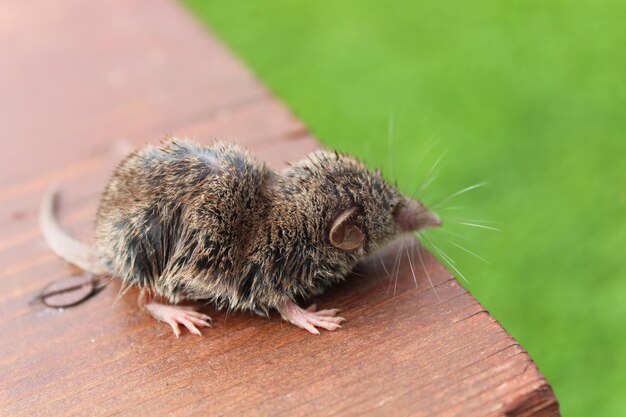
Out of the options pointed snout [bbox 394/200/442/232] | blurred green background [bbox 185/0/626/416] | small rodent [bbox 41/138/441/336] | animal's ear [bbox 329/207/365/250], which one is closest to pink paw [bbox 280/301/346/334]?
small rodent [bbox 41/138/441/336]

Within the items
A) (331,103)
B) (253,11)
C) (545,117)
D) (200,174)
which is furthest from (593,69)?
(200,174)

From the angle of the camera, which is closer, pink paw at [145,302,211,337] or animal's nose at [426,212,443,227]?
pink paw at [145,302,211,337]

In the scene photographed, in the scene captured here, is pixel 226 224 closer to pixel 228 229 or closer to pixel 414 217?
pixel 228 229

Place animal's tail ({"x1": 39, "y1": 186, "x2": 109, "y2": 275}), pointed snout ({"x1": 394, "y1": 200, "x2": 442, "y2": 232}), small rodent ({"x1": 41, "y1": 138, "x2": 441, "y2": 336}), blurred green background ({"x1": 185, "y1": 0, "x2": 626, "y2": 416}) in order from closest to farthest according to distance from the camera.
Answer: small rodent ({"x1": 41, "y1": 138, "x2": 441, "y2": 336}), animal's tail ({"x1": 39, "y1": 186, "x2": 109, "y2": 275}), pointed snout ({"x1": 394, "y1": 200, "x2": 442, "y2": 232}), blurred green background ({"x1": 185, "y1": 0, "x2": 626, "y2": 416})

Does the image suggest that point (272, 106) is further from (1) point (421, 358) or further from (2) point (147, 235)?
(1) point (421, 358)

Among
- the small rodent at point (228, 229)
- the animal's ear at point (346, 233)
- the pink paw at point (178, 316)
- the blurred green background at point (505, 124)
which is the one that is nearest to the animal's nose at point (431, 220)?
the small rodent at point (228, 229)

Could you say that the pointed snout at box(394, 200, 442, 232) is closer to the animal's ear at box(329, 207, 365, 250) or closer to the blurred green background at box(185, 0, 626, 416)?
the animal's ear at box(329, 207, 365, 250)

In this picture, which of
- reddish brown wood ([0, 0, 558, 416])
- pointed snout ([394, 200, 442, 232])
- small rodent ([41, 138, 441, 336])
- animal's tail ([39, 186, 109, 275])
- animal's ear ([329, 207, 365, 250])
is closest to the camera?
reddish brown wood ([0, 0, 558, 416])

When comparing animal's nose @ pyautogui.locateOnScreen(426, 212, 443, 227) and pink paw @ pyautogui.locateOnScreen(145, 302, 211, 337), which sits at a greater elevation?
animal's nose @ pyautogui.locateOnScreen(426, 212, 443, 227)

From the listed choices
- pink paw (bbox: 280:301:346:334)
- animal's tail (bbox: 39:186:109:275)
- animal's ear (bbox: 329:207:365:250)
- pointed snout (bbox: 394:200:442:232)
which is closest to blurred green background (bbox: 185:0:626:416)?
pointed snout (bbox: 394:200:442:232)
